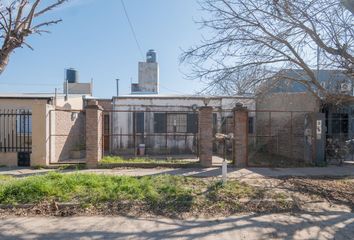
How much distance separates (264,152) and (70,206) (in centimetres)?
1513

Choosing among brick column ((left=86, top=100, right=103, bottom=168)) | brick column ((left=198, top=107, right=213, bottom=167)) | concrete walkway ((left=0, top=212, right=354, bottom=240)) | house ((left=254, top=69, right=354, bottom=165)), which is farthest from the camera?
brick column ((left=198, top=107, right=213, bottom=167))

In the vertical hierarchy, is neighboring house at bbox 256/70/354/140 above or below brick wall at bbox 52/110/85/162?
→ above

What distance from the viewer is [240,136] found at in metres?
13.2

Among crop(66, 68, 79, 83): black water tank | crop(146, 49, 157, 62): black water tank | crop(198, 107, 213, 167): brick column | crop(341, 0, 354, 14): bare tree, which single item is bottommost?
crop(198, 107, 213, 167): brick column

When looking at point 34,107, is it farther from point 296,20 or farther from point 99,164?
point 296,20

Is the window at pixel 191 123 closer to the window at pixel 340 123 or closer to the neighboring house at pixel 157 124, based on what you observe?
the neighboring house at pixel 157 124

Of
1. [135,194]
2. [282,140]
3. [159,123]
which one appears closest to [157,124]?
[159,123]

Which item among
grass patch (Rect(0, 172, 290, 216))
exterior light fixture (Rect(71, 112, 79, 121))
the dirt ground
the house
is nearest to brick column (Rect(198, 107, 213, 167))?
the house

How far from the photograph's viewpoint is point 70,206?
736 centimetres

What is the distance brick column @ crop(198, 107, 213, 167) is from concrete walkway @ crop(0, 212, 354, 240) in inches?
230

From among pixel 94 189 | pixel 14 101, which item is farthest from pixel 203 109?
pixel 14 101

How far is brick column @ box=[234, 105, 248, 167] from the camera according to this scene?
13195 mm

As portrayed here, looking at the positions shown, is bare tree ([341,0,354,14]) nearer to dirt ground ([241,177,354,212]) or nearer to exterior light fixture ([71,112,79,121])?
dirt ground ([241,177,354,212])

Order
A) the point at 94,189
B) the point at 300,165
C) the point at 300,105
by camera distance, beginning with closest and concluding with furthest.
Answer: the point at 94,189
the point at 300,165
the point at 300,105
